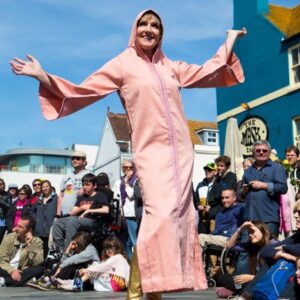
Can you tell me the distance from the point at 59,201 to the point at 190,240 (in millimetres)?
6501

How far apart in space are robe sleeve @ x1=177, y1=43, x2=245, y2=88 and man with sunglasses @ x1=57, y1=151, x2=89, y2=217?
545cm

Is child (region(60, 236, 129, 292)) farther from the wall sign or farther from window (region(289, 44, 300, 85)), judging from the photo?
window (region(289, 44, 300, 85))

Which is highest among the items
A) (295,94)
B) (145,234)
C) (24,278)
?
(295,94)

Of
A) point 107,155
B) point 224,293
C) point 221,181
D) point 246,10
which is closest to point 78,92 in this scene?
point 224,293

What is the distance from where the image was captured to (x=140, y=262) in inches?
159

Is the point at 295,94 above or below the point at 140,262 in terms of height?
above

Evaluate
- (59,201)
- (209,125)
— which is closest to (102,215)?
(59,201)

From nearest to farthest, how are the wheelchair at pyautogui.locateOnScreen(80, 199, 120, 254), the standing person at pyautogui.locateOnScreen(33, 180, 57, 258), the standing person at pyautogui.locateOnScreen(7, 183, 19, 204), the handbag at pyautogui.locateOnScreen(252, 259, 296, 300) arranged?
1. the handbag at pyautogui.locateOnScreen(252, 259, 296, 300)
2. the wheelchair at pyautogui.locateOnScreen(80, 199, 120, 254)
3. the standing person at pyautogui.locateOnScreen(33, 180, 57, 258)
4. the standing person at pyautogui.locateOnScreen(7, 183, 19, 204)

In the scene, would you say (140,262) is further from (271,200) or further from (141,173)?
(271,200)

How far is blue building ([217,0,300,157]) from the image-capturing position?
73.3 feet

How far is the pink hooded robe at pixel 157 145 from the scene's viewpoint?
402cm

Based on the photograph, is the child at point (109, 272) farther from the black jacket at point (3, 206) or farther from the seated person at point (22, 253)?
the black jacket at point (3, 206)

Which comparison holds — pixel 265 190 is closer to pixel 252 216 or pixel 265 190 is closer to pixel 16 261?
pixel 252 216

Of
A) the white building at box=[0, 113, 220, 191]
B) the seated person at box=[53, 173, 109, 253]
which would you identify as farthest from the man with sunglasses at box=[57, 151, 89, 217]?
the white building at box=[0, 113, 220, 191]
